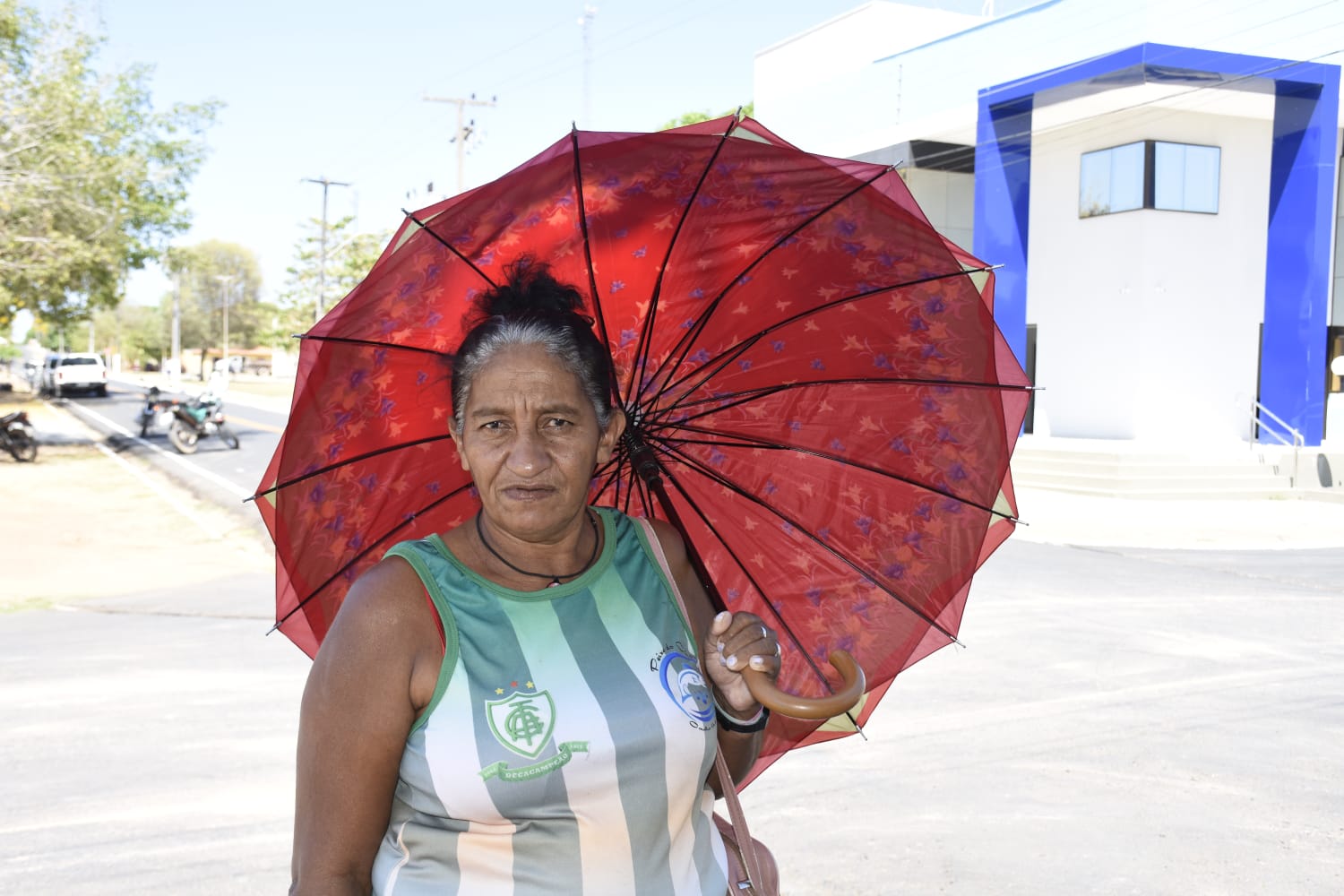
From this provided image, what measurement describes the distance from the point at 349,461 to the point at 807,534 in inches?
40.9

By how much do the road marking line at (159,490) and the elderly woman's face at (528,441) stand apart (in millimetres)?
11985

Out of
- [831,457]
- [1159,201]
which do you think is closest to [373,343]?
[831,457]

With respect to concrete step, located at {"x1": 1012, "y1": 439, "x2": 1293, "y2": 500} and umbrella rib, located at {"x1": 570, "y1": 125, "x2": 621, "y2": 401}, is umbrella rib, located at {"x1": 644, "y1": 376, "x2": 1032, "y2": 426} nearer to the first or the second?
umbrella rib, located at {"x1": 570, "y1": 125, "x2": 621, "y2": 401}

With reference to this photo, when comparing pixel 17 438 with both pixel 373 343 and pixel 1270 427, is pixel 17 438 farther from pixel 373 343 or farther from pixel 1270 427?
pixel 1270 427

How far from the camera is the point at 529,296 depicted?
6.88ft

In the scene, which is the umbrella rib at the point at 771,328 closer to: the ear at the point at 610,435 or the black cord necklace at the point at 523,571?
the ear at the point at 610,435

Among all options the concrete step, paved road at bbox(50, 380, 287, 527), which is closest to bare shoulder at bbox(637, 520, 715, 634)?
paved road at bbox(50, 380, 287, 527)

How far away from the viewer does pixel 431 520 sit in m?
2.54

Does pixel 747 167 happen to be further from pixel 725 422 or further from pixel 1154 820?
pixel 1154 820

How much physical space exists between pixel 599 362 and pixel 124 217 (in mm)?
23447

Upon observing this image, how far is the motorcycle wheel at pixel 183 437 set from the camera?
78.5 ft

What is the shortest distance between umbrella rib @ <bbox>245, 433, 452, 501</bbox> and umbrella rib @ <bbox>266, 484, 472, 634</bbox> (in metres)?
0.14

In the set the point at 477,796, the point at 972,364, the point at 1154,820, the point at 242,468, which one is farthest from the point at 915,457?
the point at 242,468

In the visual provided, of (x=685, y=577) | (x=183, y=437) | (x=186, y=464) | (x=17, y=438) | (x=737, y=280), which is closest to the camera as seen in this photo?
(x=685, y=577)
